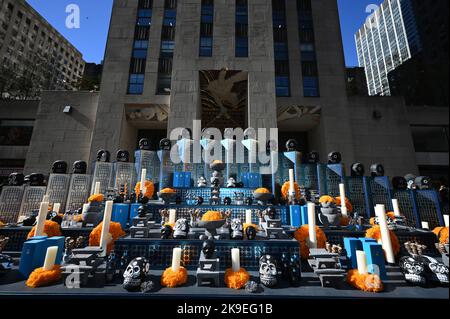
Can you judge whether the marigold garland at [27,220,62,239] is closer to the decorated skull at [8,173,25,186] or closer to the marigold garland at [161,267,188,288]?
the marigold garland at [161,267,188,288]

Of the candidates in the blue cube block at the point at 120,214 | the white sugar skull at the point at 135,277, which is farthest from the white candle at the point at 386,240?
the blue cube block at the point at 120,214

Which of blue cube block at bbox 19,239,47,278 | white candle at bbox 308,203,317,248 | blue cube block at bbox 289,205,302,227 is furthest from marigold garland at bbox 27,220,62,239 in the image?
blue cube block at bbox 289,205,302,227

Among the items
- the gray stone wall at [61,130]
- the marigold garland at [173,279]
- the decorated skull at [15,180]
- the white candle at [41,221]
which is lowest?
the marigold garland at [173,279]

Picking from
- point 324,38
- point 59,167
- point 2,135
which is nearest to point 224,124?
point 324,38

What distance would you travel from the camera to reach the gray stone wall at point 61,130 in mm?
18922

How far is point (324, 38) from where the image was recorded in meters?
21.8

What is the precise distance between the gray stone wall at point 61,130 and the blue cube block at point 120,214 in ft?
40.9

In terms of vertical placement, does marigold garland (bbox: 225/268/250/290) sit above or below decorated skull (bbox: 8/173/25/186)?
below

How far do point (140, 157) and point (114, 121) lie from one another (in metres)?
7.87

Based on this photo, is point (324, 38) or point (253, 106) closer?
point (253, 106)

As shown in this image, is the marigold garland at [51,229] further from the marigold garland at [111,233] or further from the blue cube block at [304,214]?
the blue cube block at [304,214]

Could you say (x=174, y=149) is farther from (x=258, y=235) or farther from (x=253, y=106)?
(x=258, y=235)

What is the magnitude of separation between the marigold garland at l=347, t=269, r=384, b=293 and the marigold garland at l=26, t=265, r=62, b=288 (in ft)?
23.1

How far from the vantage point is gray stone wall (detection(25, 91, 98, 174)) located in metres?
18.9
